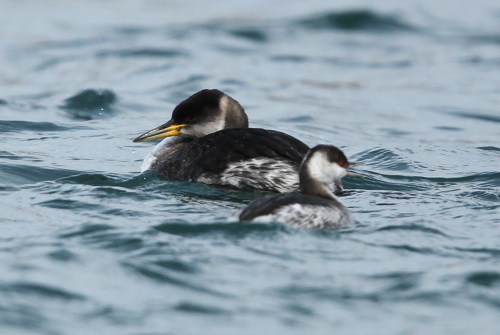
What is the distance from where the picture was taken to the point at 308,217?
6.33 meters

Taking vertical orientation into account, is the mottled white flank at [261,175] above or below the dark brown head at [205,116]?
below

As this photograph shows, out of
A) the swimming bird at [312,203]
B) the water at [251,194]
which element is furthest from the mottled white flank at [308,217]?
the water at [251,194]

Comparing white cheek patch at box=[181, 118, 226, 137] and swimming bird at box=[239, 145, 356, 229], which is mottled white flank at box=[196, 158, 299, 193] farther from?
white cheek patch at box=[181, 118, 226, 137]

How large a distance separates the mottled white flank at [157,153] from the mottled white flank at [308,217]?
8.53ft

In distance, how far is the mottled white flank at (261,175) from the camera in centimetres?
764

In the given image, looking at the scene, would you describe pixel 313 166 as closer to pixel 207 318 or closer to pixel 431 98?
pixel 207 318

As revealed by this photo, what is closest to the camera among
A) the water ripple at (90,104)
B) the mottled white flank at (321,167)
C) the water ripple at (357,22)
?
the mottled white flank at (321,167)

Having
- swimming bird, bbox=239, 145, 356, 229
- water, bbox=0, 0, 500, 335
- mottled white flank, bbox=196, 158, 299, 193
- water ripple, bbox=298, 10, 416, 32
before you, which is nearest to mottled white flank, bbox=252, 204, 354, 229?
swimming bird, bbox=239, 145, 356, 229

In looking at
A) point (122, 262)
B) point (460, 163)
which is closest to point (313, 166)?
point (122, 262)

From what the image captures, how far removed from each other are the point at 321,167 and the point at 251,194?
102cm

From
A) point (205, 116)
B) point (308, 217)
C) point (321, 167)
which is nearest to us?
point (308, 217)

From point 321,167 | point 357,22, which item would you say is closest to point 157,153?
point 321,167

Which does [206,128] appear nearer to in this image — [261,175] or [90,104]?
[261,175]

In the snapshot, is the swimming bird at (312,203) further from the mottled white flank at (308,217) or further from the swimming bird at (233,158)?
the swimming bird at (233,158)
